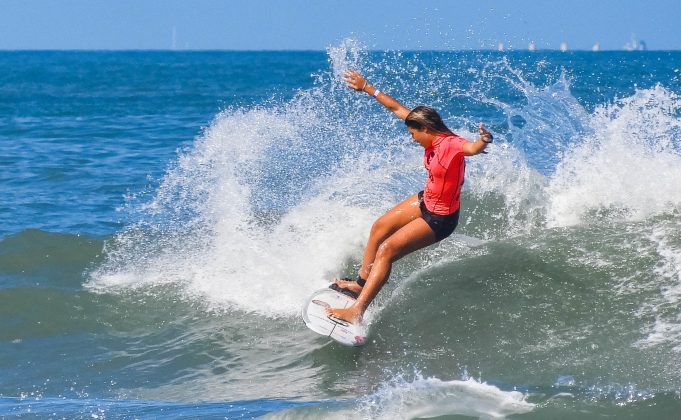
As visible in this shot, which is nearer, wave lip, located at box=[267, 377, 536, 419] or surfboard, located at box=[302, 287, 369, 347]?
wave lip, located at box=[267, 377, 536, 419]

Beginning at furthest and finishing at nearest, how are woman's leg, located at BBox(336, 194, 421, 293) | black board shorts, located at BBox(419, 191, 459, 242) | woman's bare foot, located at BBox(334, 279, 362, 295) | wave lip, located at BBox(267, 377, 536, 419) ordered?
1. woman's bare foot, located at BBox(334, 279, 362, 295)
2. woman's leg, located at BBox(336, 194, 421, 293)
3. black board shorts, located at BBox(419, 191, 459, 242)
4. wave lip, located at BBox(267, 377, 536, 419)

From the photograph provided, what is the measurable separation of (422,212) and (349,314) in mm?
1014

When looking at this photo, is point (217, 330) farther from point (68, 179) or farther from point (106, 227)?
point (68, 179)

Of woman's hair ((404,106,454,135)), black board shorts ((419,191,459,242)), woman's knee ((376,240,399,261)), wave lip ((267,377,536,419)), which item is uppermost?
woman's hair ((404,106,454,135))

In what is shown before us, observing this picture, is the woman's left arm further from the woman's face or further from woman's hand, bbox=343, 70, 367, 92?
woman's hand, bbox=343, 70, 367, 92

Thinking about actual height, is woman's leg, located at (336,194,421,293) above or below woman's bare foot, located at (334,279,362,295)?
above

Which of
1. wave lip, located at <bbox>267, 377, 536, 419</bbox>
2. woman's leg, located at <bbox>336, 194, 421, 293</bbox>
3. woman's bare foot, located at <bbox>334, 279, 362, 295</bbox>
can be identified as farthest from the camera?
woman's bare foot, located at <bbox>334, 279, 362, 295</bbox>

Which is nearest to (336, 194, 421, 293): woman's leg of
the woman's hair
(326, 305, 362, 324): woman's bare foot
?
(326, 305, 362, 324): woman's bare foot

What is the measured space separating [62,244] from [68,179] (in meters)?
5.12

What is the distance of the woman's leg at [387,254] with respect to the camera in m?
7.14

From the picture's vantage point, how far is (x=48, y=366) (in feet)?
25.9

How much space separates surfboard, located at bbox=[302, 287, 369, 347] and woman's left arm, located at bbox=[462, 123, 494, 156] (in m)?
1.66

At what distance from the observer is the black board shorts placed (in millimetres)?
7105

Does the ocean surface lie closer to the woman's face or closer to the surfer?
the surfer
